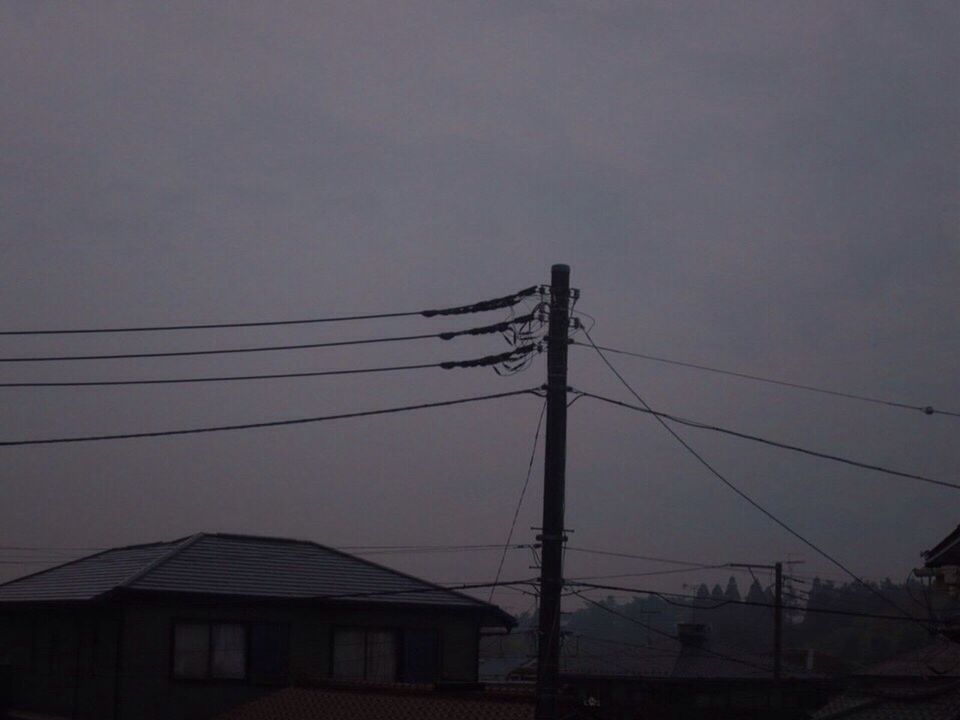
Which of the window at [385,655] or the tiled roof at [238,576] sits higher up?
the tiled roof at [238,576]

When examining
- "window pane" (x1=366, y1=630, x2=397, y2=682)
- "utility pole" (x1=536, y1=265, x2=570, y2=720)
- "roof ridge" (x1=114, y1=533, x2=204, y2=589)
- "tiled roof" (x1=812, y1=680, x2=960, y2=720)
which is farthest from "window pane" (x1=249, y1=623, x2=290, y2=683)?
"tiled roof" (x1=812, y1=680, x2=960, y2=720)

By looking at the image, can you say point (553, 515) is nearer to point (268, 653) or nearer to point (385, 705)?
point (385, 705)

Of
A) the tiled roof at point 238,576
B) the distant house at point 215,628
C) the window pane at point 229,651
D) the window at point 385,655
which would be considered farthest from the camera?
the window at point 385,655

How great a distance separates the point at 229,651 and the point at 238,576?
6.77 feet

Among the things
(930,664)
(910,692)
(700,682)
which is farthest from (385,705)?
(700,682)

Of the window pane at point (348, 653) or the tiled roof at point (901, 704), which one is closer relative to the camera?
the tiled roof at point (901, 704)

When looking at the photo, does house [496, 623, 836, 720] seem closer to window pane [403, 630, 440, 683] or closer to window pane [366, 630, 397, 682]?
window pane [403, 630, 440, 683]

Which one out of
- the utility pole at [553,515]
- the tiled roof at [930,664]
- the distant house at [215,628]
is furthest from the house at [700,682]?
the utility pole at [553,515]

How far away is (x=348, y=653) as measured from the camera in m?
28.1

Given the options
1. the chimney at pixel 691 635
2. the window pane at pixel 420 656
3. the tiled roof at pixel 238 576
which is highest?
the tiled roof at pixel 238 576

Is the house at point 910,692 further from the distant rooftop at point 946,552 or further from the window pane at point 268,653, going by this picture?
the window pane at point 268,653

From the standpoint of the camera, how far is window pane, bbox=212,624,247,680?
86.3 ft

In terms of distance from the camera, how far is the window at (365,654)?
28062mm

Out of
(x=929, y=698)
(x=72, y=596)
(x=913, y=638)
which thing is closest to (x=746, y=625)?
(x=913, y=638)
